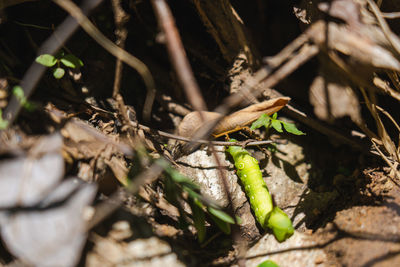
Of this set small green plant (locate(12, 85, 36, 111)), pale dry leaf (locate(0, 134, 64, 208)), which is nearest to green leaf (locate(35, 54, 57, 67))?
small green plant (locate(12, 85, 36, 111))

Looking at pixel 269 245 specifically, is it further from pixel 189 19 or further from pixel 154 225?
pixel 189 19

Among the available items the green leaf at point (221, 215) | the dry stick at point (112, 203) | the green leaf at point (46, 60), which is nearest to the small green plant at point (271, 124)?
the green leaf at point (221, 215)

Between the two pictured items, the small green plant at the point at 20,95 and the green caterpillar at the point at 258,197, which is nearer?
the small green plant at the point at 20,95

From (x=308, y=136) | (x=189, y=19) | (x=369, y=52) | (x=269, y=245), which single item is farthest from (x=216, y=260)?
(x=189, y=19)

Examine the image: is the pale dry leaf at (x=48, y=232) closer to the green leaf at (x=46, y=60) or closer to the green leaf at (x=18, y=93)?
the green leaf at (x=18, y=93)

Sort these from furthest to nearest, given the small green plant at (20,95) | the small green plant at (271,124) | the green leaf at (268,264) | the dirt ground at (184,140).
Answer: the small green plant at (271,124), the green leaf at (268,264), the small green plant at (20,95), the dirt ground at (184,140)

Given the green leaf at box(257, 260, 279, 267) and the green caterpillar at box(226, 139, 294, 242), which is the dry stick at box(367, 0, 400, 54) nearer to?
the green caterpillar at box(226, 139, 294, 242)

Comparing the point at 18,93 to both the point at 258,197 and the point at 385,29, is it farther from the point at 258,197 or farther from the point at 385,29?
the point at 385,29
